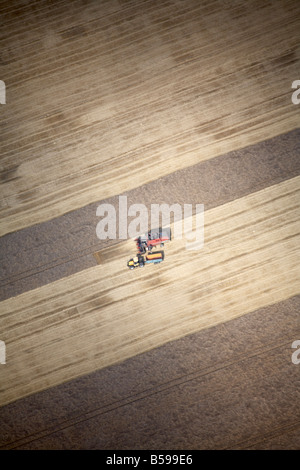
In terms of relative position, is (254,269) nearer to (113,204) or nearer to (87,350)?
(113,204)

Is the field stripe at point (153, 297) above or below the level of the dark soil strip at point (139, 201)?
below

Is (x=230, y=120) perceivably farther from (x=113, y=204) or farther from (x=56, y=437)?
(x=56, y=437)

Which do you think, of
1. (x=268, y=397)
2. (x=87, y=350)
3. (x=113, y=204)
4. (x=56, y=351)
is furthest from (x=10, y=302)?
(x=268, y=397)

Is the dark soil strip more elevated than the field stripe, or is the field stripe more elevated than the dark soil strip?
the dark soil strip

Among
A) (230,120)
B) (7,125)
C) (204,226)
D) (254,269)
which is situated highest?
(7,125)

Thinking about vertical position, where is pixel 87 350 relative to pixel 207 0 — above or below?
below

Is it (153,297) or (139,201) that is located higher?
(139,201)

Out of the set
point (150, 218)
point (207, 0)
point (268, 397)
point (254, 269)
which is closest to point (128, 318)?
point (150, 218)
